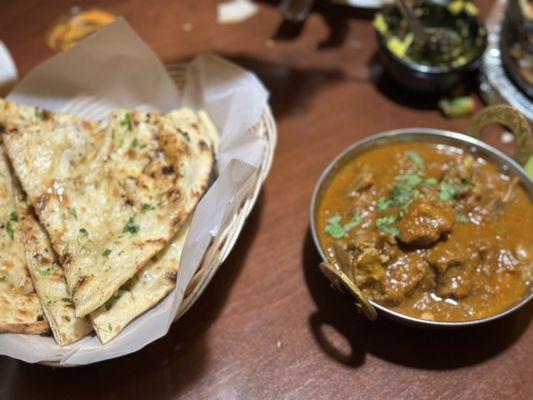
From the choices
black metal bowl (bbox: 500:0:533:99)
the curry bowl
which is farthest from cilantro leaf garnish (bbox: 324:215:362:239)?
black metal bowl (bbox: 500:0:533:99)

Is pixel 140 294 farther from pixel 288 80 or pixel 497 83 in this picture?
pixel 497 83

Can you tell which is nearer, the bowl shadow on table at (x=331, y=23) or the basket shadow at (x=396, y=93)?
the basket shadow at (x=396, y=93)

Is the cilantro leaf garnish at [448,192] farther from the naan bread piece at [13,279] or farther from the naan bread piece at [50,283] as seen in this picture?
the naan bread piece at [13,279]

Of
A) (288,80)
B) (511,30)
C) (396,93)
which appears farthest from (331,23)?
(511,30)

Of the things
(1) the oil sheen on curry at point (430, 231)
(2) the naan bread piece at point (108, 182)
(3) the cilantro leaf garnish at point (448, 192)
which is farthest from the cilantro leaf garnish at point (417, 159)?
(2) the naan bread piece at point (108, 182)

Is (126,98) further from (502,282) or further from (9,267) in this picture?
(502,282)

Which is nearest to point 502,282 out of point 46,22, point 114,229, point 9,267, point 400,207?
point 400,207
